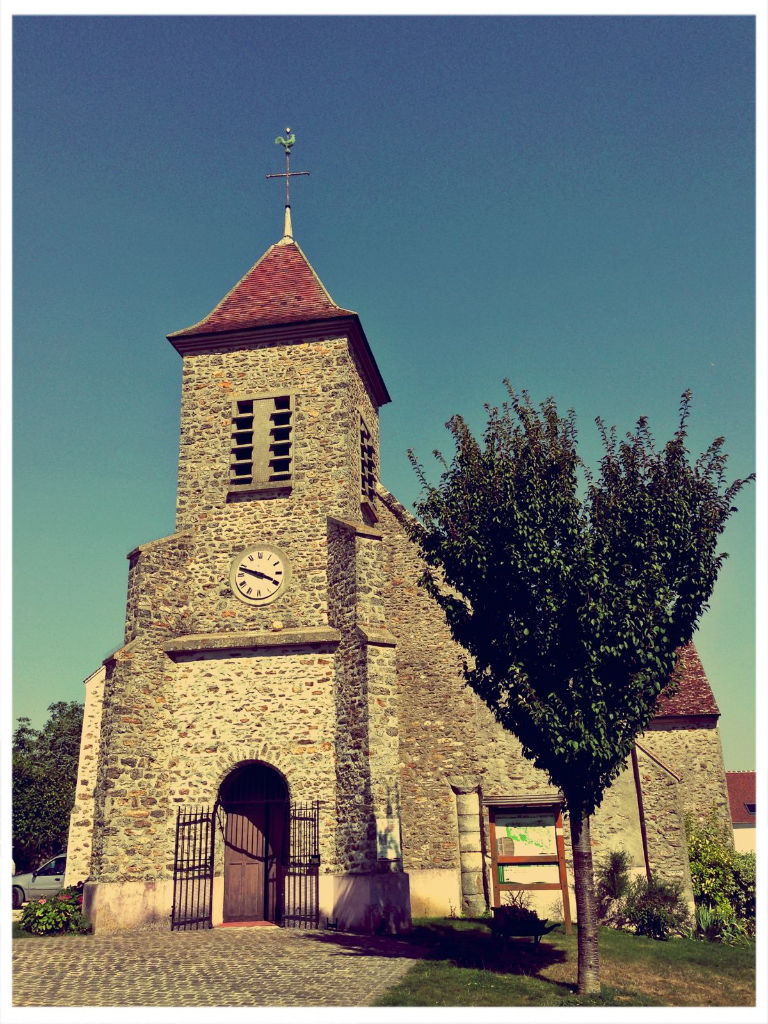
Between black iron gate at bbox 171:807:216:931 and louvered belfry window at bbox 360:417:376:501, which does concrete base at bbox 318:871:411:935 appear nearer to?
black iron gate at bbox 171:807:216:931

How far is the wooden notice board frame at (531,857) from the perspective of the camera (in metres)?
13.3

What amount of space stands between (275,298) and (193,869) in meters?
13.1

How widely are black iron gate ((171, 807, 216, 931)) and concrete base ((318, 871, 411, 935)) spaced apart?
224cm

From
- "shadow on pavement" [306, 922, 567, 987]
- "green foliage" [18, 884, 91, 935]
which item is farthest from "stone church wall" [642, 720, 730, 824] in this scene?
"green foliage" [18, 884, 91, 935]

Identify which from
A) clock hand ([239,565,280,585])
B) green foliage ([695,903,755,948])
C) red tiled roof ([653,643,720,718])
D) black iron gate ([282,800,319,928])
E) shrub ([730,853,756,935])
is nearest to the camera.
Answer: black iron gate ([282,800,319,928])

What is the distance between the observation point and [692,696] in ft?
66.3

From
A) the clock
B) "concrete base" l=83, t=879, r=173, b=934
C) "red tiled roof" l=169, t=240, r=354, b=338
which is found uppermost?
"red tiled roof" l=169, t=240, r=354, b=338

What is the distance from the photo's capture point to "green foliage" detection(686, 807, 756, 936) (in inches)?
617

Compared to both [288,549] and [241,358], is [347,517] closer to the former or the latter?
[288,549]

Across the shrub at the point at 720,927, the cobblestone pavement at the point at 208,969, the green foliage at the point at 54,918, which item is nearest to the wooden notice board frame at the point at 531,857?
the cobblestone pavement at the point at 208,969

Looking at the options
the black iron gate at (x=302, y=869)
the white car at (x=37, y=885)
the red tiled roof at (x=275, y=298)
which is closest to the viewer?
the black iron gate at (x=302, y=869)

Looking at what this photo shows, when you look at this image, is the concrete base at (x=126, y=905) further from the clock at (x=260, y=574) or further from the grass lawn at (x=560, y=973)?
the clock at (x=260, y=574)

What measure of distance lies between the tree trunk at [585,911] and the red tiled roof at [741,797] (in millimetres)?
37712
